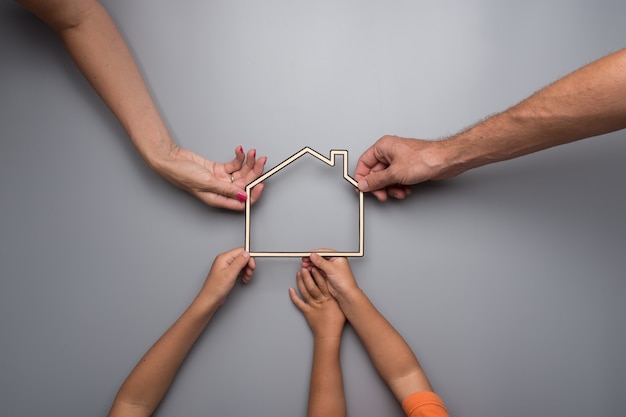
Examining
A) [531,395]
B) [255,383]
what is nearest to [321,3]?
[255,383]

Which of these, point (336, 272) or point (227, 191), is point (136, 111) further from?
point (336, 272)

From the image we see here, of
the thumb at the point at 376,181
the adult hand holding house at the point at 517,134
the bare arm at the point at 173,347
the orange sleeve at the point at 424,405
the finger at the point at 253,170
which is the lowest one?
the orange sleeve at the point at 424,405

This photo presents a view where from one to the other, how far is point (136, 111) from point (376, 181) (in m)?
0.61

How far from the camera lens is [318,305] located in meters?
1.34

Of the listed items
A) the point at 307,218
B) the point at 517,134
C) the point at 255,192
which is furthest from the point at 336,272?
the point at 517,134

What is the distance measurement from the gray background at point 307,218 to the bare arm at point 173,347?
0.08 metres

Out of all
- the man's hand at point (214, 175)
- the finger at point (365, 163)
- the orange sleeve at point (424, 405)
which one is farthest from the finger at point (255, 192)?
the orange sleeve at point (424, 405)

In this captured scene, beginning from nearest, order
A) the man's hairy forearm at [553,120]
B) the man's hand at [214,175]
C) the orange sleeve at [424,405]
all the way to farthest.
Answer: the man's hairy forearm at [553,120] < the orange sleeve at [424,405] < the man's hand at [214,175]

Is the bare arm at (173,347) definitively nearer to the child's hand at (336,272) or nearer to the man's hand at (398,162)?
the child's hand at (336,272)

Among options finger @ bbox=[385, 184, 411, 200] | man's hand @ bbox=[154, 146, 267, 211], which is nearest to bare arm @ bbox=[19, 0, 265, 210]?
man's hand @ bbox=[154, 146, 267, 211]

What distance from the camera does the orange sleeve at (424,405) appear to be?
3.91 ft

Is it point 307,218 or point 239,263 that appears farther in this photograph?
point 307,218

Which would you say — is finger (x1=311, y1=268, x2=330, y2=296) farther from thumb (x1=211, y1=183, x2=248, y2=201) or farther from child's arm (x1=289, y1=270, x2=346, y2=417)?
thumb (x1=211, y1=183, x2=248, y2=201)

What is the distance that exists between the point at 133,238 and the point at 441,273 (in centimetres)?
80
